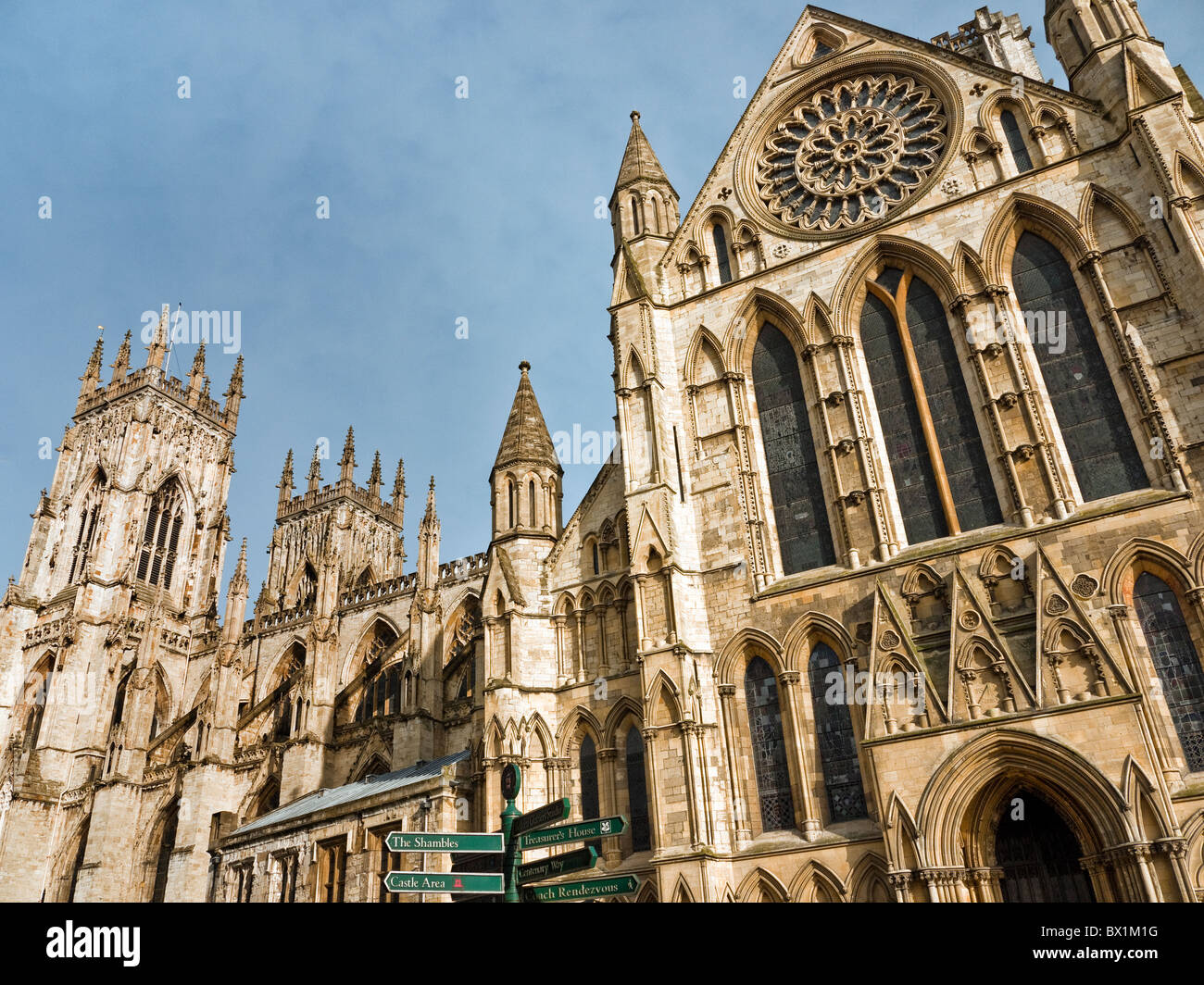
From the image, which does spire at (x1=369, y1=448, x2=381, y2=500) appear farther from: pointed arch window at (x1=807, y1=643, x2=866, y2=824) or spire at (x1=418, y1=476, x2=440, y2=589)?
pointed arch window at (x1=807, y1=643, x2=866, y2=824)

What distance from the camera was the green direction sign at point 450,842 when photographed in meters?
9.83

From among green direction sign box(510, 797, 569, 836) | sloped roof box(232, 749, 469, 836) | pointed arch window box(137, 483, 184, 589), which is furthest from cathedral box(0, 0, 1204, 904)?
pointed arch window box(137, 483, 184, 589)

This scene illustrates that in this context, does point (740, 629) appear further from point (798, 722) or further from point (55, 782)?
point (55, 782)

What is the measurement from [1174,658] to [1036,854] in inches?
136

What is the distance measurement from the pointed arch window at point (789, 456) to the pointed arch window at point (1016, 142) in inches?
215

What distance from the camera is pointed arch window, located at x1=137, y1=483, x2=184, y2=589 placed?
53094 millimetres

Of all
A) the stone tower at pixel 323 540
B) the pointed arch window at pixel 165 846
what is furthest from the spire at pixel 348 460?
the pointed arch window at pixel 165 846

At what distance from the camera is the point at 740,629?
55.1 ft

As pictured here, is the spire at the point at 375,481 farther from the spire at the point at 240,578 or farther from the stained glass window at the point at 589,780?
the stained glass window at the point at 589,780

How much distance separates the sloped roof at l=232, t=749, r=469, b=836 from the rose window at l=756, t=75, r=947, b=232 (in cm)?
1450

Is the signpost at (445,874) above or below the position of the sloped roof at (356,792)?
below

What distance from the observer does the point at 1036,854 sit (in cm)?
1343

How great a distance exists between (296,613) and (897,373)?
1422 inches
